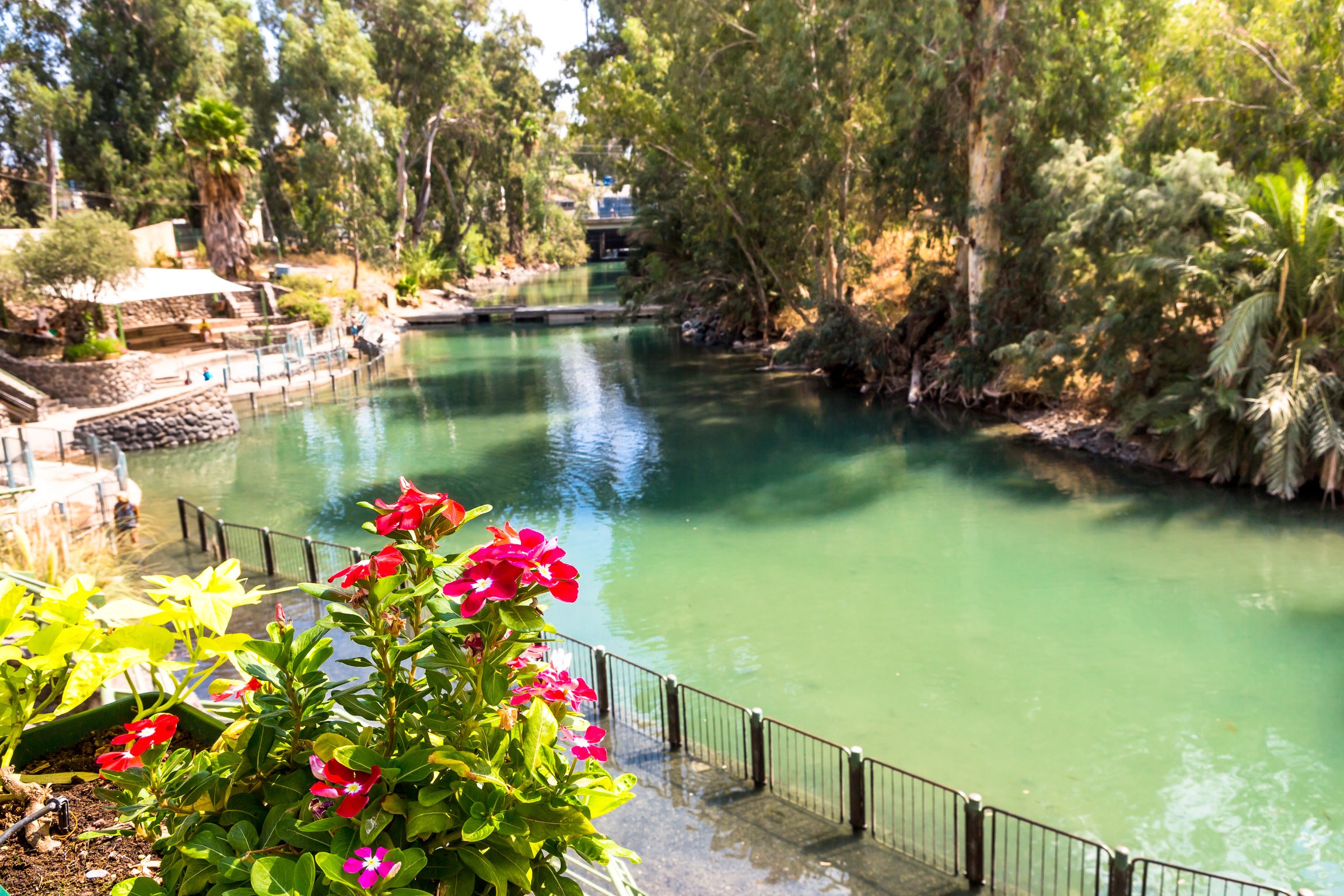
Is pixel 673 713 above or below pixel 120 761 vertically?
below

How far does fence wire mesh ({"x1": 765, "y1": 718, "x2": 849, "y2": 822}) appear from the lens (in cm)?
923

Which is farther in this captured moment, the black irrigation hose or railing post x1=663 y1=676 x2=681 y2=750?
railing post x1=663 y1=676 x2=681 y2=750

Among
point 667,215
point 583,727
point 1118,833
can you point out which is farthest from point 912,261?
point 583,727

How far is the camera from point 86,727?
10.3 feet

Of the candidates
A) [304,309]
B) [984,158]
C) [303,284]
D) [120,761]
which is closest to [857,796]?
[120,761]

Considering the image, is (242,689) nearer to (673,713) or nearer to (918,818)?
(673,713)

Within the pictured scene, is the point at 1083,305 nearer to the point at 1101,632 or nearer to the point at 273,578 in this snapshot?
the point at 1101,632

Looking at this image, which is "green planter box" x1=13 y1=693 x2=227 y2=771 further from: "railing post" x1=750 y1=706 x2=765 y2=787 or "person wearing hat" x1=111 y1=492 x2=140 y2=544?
"person wearing hat" x1=111 y1=492 x2=140 y2=544

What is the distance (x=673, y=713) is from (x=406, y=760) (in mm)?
8145

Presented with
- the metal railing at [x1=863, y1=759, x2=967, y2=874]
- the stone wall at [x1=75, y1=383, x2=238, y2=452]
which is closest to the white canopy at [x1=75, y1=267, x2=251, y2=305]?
the stone wall at [x1=75, y1=383, x2=238, y2=452]

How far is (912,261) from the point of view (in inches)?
1221

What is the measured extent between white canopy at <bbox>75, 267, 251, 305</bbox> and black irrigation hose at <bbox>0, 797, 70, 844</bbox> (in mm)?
30563

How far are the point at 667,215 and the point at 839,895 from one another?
133ft

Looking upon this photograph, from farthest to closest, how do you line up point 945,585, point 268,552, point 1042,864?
point 945,585
point 268,552
point 1042,864
